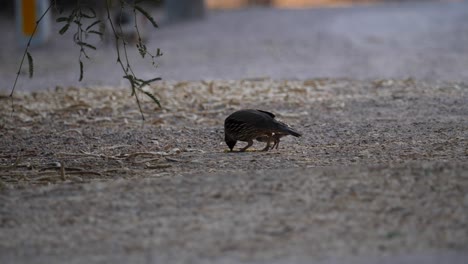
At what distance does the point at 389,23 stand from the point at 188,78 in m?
12.1

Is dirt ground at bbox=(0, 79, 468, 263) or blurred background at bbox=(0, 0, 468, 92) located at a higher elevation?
dirt ground at bbox=(0, 79, 468, 263)

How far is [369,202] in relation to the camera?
7.32 metres

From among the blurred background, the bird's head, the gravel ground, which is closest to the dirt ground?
the gravel ground

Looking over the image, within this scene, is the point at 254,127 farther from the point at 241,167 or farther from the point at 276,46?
the point at 276,46

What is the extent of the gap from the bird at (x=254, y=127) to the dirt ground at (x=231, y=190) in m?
0.20

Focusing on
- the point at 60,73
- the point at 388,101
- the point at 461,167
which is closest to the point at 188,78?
the point at 60,73

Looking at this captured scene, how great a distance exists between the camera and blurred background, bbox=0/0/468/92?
59.5ft

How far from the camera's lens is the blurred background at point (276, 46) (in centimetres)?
1814

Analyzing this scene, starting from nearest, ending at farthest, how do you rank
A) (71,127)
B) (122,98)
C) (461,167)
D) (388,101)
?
(461,167) < (71,127) < (388,101) < (122,98)

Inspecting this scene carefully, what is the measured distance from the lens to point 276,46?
76.3 feet

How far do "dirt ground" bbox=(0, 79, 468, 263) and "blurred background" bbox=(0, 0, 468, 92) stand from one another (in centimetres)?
384

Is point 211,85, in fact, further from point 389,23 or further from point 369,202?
point 389,23

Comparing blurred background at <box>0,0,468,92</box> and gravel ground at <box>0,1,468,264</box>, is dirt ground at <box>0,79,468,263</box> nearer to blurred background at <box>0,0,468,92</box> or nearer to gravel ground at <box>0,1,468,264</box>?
gravel ground at <box>0,1,468,264</box>

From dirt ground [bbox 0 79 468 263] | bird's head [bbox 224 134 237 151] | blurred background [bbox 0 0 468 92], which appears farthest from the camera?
blurred background [bbox 0 0 468 92]
